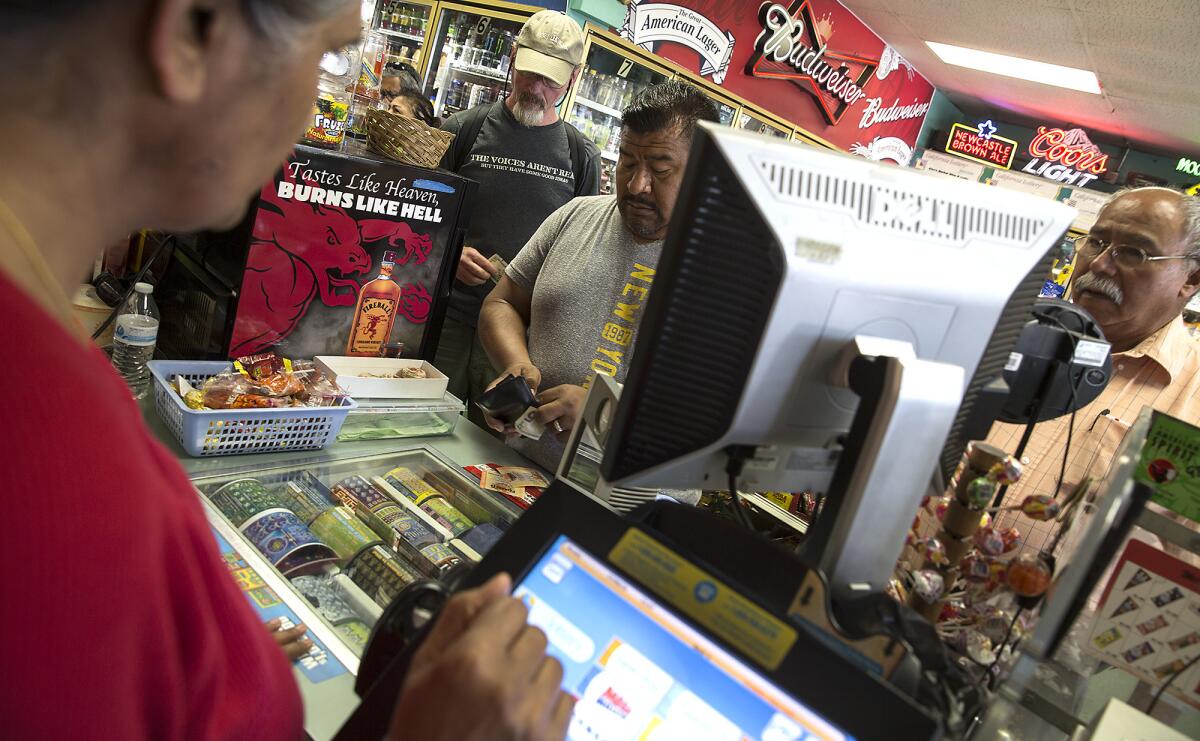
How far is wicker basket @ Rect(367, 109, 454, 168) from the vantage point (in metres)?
2.10

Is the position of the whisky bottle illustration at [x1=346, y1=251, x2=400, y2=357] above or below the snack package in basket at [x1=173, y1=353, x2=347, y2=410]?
above

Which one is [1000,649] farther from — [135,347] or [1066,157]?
[1066,157]

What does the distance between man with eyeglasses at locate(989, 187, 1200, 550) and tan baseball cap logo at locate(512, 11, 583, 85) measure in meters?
2.21

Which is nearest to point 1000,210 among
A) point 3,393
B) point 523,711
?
point 523,711

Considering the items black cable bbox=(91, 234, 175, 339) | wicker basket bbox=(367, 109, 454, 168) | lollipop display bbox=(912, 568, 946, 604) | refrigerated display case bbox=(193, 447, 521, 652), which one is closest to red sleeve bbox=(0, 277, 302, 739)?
refrigerated display case bbox=(193, 447, 521, 652)

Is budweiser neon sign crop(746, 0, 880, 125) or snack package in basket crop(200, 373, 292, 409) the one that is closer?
snack package in basket crop(200, 373, 292, 409)

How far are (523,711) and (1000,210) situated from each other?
2.65 feet

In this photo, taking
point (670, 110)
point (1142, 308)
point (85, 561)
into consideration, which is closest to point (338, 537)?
point (85, 561)

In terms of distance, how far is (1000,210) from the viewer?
0.98m

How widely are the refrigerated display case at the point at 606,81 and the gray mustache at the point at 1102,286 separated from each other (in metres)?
3.28

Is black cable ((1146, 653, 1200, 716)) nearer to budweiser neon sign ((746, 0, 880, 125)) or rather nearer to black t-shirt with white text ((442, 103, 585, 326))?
black t-shirt with white text ((442, 103, 585, 326))

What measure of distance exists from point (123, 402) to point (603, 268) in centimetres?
183

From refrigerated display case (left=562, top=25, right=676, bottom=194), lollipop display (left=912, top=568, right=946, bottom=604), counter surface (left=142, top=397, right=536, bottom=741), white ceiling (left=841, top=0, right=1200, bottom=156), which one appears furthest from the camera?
white ceiling (left=841, top=0, right=1200, bottom=156)

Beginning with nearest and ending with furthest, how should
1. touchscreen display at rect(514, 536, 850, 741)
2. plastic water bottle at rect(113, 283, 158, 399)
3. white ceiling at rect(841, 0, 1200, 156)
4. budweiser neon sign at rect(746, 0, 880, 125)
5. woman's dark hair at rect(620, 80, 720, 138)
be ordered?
1. touchscreen display at rect(514, 536, 850, 741)
2. plastic water bottle at rect(113, 283, 158, 399)
3. woman's dark hair at rect(620, 80, 720, 138)
4. white ceiling at rect(841, 0, 1200, 156)
5. budweiser neon sign at rect(746, 0, 880, 125)
